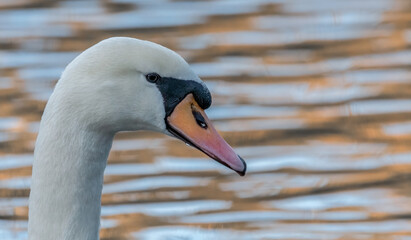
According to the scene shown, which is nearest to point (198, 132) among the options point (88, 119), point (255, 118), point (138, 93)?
point (138, 93)

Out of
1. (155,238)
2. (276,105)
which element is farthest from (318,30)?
(155,238)

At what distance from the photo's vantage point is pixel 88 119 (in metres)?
4.31

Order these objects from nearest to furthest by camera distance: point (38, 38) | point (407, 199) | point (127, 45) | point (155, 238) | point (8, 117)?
1. point (127, 45)
2. point (155, 238)
3. point (407, 199)
4. point (8, 117)
5. point (38, 38)

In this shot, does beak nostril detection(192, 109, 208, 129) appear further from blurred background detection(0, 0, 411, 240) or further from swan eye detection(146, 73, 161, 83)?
blurred background detection(0, 0, 411, 240)

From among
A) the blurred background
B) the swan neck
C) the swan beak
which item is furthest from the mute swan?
the blurred background

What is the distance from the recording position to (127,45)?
4371 mm

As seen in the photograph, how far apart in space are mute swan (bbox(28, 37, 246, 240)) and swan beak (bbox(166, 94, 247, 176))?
10cm

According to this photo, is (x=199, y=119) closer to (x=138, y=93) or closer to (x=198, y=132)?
(x=198, y=132)

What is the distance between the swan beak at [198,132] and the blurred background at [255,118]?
2.44 meters

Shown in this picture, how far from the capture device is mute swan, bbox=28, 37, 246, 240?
4.29 meters

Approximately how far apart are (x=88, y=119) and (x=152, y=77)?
28cm

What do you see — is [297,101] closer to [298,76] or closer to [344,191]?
[298,76]

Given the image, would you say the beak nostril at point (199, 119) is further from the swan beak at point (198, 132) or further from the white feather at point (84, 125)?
the white feather at point (84, 125)

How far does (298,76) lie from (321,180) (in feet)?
6.70
